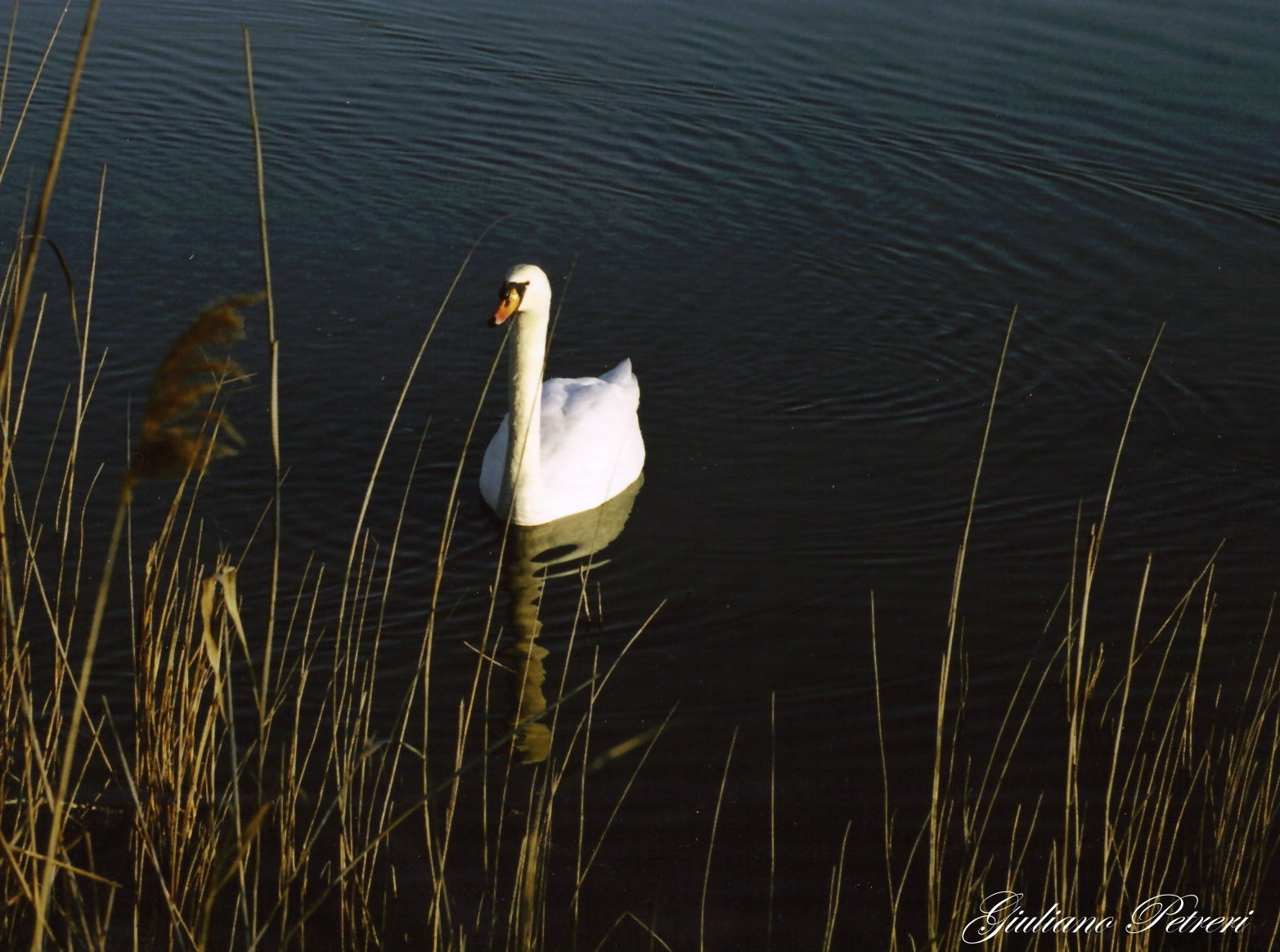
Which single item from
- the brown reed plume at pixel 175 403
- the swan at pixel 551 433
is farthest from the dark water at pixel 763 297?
the brown reed plume at pixel 175 403

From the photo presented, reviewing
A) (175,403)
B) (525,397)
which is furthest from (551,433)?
(175,403)

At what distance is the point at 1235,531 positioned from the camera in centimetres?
769

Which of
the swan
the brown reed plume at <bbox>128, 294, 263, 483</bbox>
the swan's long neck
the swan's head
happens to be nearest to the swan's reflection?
the swan

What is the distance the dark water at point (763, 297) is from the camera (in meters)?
6.59

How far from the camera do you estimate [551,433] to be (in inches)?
324

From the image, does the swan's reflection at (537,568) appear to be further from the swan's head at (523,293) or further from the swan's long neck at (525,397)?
the swan's head at (523,293)

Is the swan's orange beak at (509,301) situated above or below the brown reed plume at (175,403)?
below

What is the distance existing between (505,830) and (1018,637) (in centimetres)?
243

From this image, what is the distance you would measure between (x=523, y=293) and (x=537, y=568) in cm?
124

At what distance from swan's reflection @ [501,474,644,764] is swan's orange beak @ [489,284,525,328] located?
3.32 ft

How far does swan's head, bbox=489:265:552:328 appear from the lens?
7461 millimetres

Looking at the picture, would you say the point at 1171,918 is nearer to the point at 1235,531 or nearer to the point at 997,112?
the point at 1235,531

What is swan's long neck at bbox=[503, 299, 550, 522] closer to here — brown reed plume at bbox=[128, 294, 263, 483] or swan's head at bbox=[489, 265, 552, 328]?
swan's head at bbox=[489, 265, 552, 328]

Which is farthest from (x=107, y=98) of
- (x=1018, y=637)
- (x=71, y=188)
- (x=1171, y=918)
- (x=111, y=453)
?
(x=1171, y=918)
